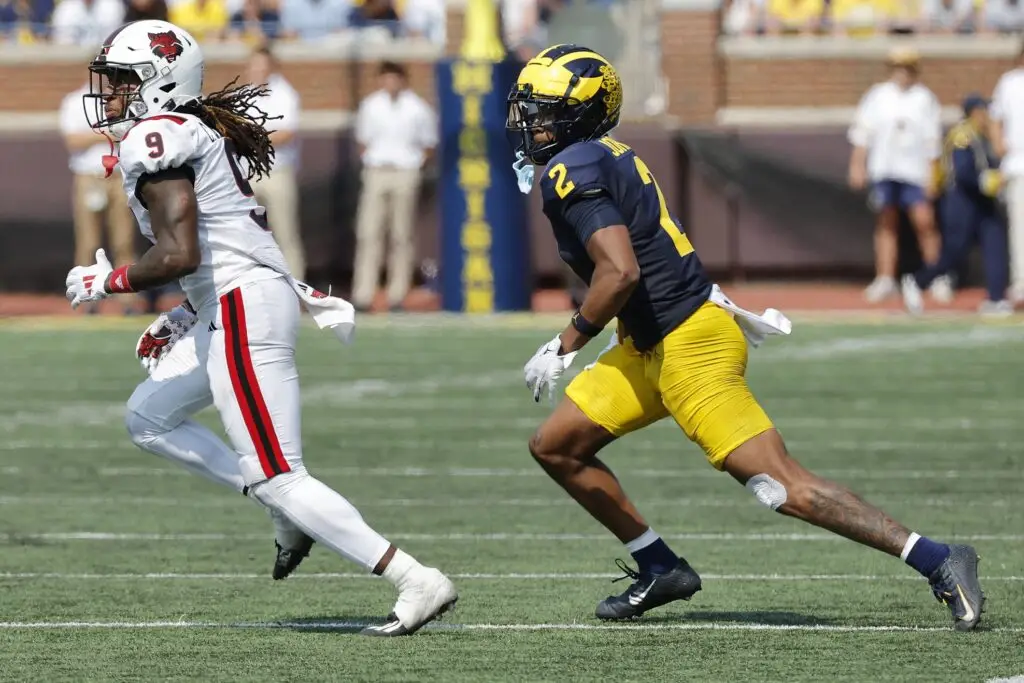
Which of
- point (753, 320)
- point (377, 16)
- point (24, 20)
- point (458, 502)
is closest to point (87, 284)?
point (753, 320)

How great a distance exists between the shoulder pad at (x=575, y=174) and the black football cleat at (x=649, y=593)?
1.17 meters

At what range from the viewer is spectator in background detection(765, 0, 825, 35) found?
19625mm

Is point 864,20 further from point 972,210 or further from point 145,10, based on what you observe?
point 145,10

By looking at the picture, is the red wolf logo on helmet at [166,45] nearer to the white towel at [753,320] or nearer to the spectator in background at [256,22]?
the white towel at [753,320]

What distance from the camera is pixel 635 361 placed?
6223 mm

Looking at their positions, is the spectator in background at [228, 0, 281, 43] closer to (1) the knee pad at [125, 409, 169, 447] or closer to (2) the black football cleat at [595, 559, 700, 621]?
(1) the knee pad at [125, 409, 169, 447]

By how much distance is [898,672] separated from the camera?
5.46m

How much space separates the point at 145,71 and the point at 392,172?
36.7 ft

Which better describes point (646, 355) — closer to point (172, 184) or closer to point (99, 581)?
point (172, 184)

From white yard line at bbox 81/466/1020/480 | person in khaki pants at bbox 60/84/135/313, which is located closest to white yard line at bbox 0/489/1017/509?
white yard line at bbox 81/466/1020/480

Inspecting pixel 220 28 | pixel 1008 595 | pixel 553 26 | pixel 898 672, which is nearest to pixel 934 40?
pixel 553 26

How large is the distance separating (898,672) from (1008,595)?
126 cm

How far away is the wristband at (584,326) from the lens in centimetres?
587

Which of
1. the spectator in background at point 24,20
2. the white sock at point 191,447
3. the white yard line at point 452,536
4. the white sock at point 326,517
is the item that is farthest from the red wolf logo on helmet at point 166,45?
the spectator in background at point 24,20
